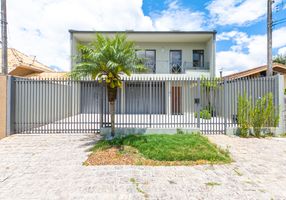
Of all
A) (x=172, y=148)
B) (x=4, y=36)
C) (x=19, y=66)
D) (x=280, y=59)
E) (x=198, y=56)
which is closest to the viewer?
(x=172, y=148)

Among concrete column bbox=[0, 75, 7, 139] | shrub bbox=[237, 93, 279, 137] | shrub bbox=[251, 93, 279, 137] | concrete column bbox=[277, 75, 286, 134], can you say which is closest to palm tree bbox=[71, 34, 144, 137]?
concrete column bbox=[0, 75, 7, 139]

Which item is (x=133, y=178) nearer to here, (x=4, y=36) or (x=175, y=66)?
(x=4, y=36)

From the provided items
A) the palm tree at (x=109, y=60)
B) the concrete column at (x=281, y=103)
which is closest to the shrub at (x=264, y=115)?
the concrete column at (x=281, y=103)

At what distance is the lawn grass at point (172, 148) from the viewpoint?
5.80 meters

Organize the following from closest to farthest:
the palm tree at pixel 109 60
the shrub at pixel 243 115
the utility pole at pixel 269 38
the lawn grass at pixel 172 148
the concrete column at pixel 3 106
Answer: the lawn grass at pixel 172 148
the palm tree at pixel 109 60
the concrete column at pixel 3 106
the shrub at pixel 243 115
the utility pole at pixel 269 38

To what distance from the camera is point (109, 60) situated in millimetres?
6789

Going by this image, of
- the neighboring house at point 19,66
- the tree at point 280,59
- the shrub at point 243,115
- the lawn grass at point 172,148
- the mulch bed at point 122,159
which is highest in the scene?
the tree at point 280,59

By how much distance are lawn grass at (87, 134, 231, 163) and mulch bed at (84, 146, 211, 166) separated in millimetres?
154

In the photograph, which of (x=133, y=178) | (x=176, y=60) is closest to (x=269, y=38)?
(x=176, y=60)

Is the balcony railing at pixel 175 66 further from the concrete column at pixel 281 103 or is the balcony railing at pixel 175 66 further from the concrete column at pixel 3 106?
the concrete column at pixel 3 106

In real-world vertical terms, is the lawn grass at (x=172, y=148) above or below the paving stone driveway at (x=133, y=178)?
above

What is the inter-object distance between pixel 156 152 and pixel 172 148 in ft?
2.16

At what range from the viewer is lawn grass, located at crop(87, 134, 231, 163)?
580cm

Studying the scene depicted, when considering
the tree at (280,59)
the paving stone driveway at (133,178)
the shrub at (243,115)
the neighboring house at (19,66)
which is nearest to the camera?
the paving stone driveway at (133,178)
